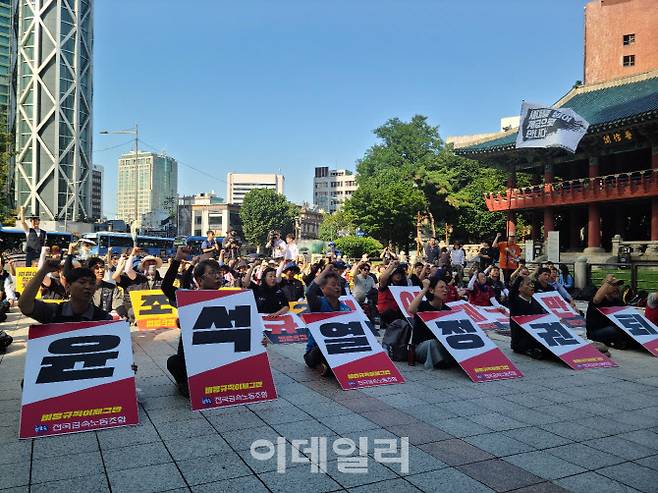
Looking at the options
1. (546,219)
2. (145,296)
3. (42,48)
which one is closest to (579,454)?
(145,296)

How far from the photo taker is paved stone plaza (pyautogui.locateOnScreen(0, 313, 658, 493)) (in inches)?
149

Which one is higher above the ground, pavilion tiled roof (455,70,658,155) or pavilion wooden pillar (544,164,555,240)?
pavilion tiled roof (455,70,658,155)

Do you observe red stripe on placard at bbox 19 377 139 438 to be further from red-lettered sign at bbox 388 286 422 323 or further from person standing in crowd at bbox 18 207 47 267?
person standing in crowd at bbox 18 207 47 267

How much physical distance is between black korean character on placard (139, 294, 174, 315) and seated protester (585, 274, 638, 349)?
7.85 m

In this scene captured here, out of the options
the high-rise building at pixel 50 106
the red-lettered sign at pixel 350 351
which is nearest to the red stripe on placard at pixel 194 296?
the red-lettered sign at pixel 350 351

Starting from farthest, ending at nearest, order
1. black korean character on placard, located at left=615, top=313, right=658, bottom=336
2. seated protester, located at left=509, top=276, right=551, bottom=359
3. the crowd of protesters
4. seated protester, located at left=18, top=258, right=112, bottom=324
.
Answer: black korean character on placard, located at left=615, top=313, right=658, bottom=336
seated protester, located at left=509, top=276, right=551, bottom=359
the crowd of protesters
seated protester, located at left=18, top=258, right=112, bottom=324

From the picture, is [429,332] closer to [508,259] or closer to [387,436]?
[387,436]

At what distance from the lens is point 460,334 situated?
727cm

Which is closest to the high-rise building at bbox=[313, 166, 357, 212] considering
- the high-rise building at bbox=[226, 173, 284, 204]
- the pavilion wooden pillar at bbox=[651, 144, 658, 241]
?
the high-rise building at bbox=[226, 173, 284, 204]

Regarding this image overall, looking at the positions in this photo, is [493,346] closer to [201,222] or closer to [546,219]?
[546,219]

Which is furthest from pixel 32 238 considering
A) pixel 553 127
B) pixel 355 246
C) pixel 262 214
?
pixel 262 214

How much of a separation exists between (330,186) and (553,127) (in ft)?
394

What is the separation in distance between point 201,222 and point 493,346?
351ft

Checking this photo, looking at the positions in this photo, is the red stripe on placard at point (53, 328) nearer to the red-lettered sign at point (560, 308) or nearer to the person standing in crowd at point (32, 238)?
the red-lettered sign at point (560, 308)
